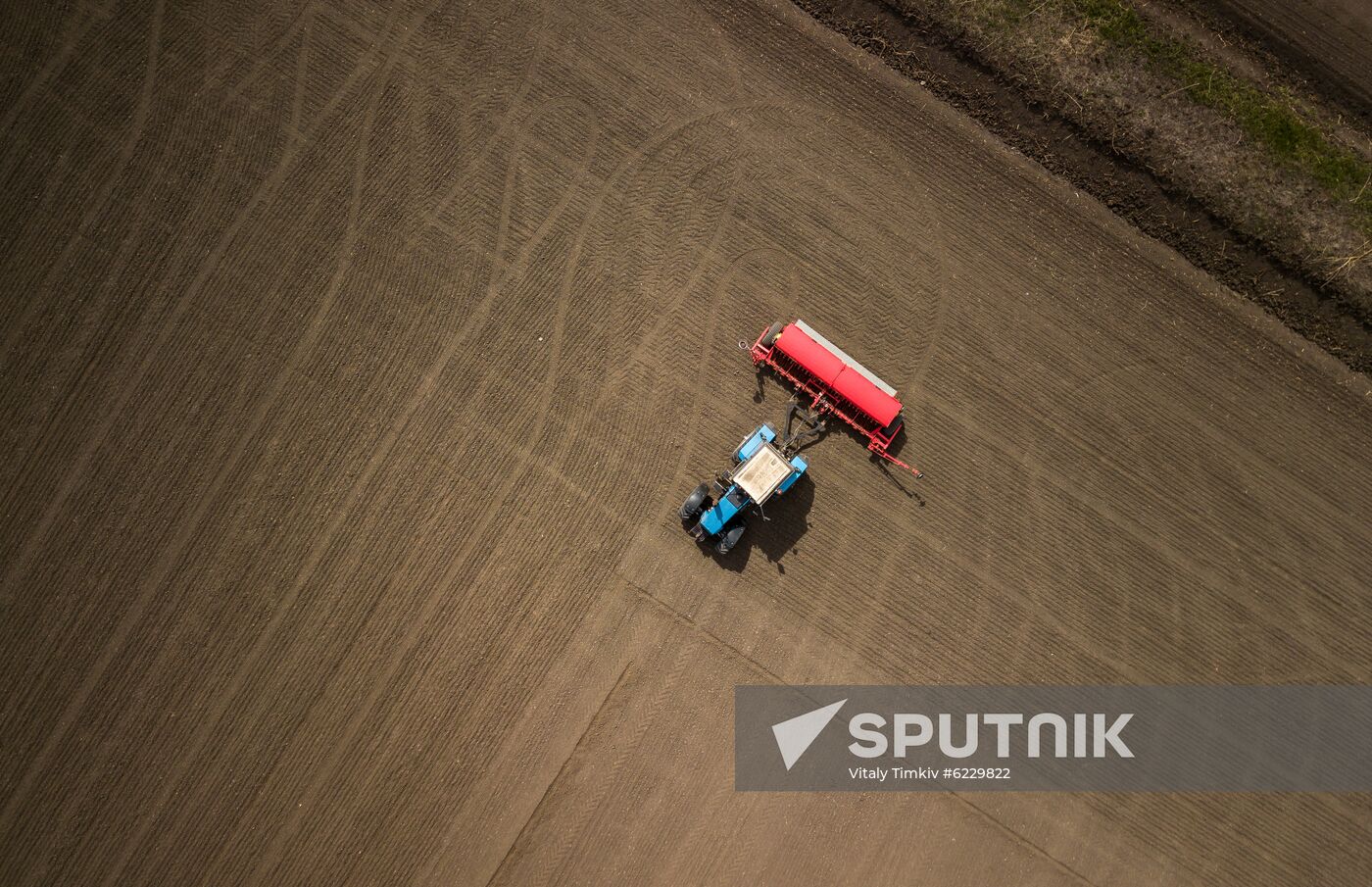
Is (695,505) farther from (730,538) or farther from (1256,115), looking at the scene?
(1256,115)

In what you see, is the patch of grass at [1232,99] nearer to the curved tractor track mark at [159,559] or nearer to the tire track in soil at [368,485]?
the tire track in soil at [368,485]

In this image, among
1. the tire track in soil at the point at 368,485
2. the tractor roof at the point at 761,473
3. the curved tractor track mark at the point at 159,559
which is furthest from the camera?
the tire track in soil at the point at 368,485

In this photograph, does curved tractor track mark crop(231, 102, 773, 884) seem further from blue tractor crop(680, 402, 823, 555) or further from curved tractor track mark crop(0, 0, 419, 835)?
curved tractor track mark crop(0, 0, 419, 835)

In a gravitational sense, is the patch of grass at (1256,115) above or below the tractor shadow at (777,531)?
above

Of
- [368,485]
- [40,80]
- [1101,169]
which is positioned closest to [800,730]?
[368,485]

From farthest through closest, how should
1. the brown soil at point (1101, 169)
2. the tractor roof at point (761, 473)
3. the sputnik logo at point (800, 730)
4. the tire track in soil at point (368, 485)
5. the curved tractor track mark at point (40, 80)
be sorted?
1. the brown soil at point (1101, 169)
2. the sputnik logo at point (800, 730)
3. the curved tractor track mark at point (40, 80)
4. the tire track in soil at point (368, 485)
5. the tractor roof at point (761, 473)

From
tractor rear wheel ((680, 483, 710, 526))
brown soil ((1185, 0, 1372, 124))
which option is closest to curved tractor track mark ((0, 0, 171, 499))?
tractor rear wheel ((680, 483, 710, 526))

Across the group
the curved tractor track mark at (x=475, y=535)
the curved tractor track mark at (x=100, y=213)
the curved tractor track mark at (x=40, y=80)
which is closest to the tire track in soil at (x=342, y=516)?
the curved tractor track mark at (x=475, y=535)
